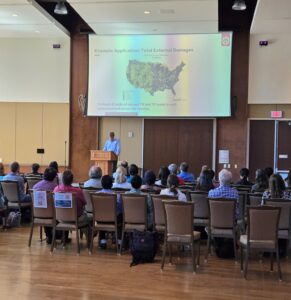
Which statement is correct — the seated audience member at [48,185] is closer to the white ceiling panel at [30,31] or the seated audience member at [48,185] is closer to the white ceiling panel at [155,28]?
the white ceiling panel at [155,28]

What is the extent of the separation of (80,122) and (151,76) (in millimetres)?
2664

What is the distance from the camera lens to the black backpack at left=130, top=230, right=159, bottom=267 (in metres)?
5.48

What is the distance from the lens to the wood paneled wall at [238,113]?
12.4 metres

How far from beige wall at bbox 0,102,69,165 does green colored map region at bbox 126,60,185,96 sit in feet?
7.81

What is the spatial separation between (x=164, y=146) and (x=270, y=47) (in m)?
4.16

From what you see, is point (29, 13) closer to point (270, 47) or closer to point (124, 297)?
point (270, 47)

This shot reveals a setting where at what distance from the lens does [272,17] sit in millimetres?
10453

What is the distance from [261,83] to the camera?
40.4 ft

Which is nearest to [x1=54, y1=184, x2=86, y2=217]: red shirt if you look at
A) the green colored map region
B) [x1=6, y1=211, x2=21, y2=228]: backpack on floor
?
[x1=6, y1=211, x2=21, y2=228]: backpack on floor

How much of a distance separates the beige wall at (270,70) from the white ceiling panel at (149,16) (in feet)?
4.72

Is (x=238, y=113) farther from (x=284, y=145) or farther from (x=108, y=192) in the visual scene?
(x=108, y=192)

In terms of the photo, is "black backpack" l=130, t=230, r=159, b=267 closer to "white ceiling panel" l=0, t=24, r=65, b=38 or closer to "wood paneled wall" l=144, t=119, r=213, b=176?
"wood paneled wall" l=144, t=119, r=213, b=176

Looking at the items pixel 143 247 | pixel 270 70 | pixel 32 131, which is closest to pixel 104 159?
pixel 32 131

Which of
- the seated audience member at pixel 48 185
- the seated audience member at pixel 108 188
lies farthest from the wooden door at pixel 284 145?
the seated audience member at pixel 48 185
